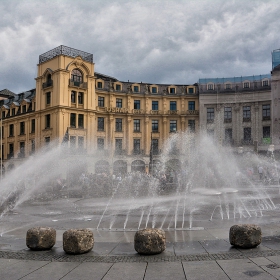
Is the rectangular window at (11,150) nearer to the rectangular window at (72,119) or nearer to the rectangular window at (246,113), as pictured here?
the rectangular window at (72,119)

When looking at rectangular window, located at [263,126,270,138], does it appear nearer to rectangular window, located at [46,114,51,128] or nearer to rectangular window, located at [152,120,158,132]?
rectangular window, located at [152,120,158,132]

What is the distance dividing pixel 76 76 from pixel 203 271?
48.3 m

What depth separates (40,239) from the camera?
9.30 metres

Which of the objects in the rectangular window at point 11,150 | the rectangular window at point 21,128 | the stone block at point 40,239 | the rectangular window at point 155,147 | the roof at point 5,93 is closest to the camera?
the stone block at point 40,239

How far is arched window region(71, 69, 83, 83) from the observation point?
52.0 metres

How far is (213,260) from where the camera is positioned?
8.05 meters

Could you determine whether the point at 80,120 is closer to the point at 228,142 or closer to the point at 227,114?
the point at 228,142

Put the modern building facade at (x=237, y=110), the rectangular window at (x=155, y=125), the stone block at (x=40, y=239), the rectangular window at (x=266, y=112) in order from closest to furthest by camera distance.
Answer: the stone block at (x=40, y=239) → the rectangular window at (x=266, y=112) → the modern building facade at (x=237, y=110) → the rectangular window at (x=155, y=125)

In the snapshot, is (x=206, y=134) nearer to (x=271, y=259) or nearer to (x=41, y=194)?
(x=41, y=194)

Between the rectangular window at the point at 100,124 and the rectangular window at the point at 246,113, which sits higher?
the rectangular window at the point at 246,113

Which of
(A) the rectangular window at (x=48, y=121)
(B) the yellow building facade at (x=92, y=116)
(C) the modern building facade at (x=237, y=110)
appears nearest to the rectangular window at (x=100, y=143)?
(B) the yellow building facade at (x=92, y=116)

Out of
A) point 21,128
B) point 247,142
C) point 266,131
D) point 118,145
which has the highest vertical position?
point 21,128

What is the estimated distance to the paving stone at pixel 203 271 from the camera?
691 centimetres

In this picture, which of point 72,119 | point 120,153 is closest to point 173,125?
point 120,153
